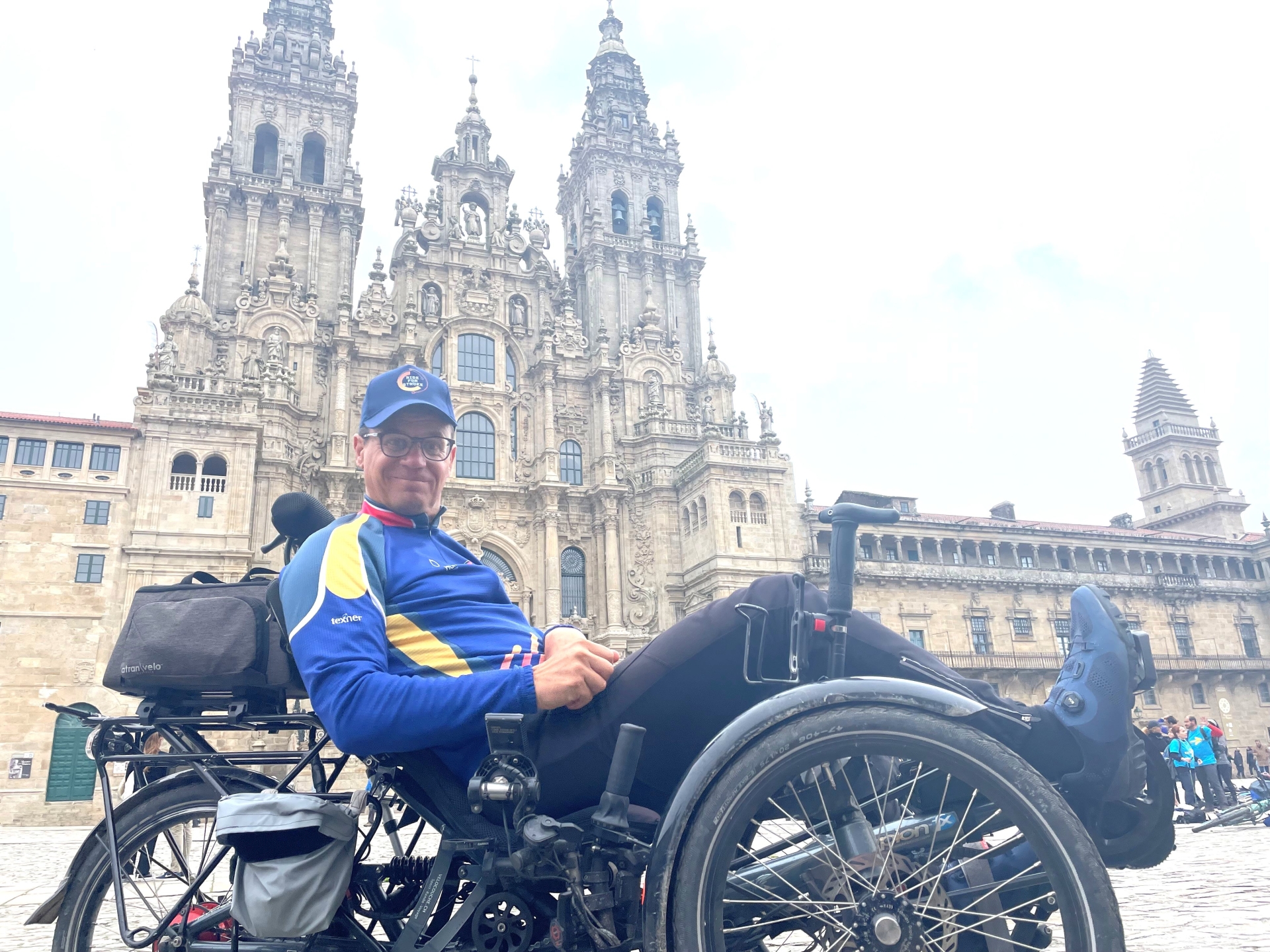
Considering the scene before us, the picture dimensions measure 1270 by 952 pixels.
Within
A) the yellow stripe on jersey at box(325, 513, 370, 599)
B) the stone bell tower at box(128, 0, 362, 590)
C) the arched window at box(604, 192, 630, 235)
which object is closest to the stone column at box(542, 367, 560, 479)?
the stone bell tower at box(128, 0, 362, 590)

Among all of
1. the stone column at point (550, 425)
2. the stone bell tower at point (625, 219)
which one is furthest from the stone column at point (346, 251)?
Result: the stone bell tower at point (625, 219)

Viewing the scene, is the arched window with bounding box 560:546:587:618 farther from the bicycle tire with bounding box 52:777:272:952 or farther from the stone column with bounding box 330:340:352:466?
the bicycle tire with bounding box 52:777:272:952

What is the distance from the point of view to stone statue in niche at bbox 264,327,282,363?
30.2m

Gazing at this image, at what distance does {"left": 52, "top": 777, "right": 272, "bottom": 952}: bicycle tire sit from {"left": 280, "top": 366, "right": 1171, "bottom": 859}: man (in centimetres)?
103

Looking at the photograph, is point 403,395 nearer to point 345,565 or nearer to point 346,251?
point 345,565

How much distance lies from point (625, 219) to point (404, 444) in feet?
128

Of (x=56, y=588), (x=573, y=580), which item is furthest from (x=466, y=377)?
(x=56, y=588)

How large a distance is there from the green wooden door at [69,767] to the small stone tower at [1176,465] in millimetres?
50853

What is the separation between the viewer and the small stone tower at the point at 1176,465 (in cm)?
4594

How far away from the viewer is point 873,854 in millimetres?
2352

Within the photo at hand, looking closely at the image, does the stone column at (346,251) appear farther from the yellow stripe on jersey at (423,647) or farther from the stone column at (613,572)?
the yellow stripe on jersey at (423,647)

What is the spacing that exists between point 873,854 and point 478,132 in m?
41.0

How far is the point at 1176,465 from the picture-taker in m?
47.9

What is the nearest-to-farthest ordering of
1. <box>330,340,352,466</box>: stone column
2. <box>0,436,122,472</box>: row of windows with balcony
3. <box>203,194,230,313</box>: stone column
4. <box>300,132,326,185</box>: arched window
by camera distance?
<box>0,436,122,472</box>: row of windows with balcony → <box>330,340,352,466</box>: stone column → <box>203,194,230,313</box>: stone column → <box>300,132,326,185</box>: arched window
